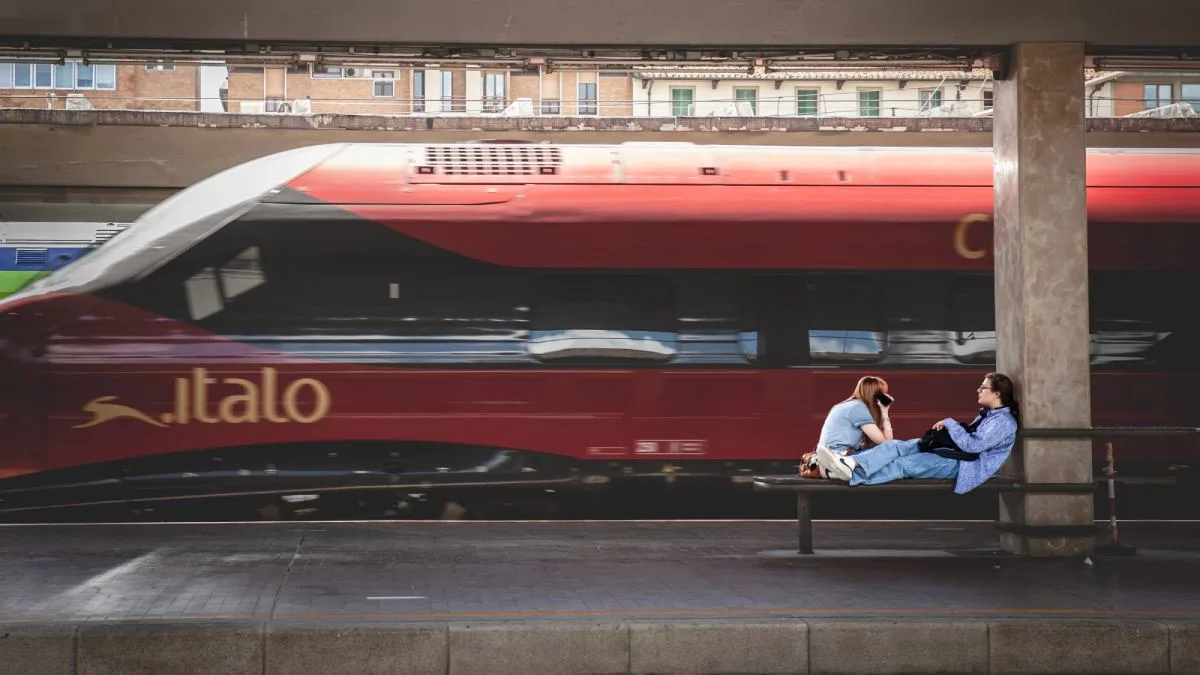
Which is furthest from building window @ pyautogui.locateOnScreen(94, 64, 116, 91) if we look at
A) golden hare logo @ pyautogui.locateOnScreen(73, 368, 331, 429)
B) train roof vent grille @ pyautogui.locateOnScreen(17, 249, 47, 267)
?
golden hare logo @ pyautogui.locateOnScreen(73, 368, 331, 429)

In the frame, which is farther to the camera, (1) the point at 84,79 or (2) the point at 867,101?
(1) the point at 84,79

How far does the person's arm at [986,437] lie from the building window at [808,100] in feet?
95.2

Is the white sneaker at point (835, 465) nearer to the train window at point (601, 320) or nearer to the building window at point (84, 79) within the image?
the train window at point (601, 320)

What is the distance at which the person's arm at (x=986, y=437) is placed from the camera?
9.09 m

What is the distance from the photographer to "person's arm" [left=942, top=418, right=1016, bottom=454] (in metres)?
9.09

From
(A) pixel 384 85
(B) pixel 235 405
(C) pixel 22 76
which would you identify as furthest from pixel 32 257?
(C) pixel 22 76

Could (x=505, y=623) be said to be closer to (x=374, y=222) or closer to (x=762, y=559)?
(x=762, y=559)

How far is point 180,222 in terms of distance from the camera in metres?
12.2

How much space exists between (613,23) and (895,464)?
3391mm

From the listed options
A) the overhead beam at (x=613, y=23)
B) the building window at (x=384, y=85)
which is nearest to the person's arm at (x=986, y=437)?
the overhead beam at (x=613, y=23)

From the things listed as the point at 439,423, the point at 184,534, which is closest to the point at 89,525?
the point at 184,534

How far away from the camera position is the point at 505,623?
6.46 meters

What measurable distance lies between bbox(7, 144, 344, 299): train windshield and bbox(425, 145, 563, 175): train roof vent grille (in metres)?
0.98

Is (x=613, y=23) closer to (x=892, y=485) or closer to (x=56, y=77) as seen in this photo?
(x=892, y=485)
